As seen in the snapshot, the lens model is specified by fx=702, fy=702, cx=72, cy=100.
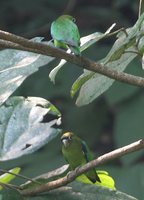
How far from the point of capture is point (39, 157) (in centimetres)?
326

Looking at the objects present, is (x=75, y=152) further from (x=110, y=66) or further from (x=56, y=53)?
(x=56, y=53)

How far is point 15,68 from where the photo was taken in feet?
4.56

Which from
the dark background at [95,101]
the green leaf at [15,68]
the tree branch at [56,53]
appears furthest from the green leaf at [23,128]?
the dark background at [95,101]

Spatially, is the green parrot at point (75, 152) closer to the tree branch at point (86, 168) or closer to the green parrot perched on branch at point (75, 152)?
the green parrot perched on branch at point (75, 152)

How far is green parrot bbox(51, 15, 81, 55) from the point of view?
1.32 metres

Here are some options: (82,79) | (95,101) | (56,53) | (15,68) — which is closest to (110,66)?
(82,79)

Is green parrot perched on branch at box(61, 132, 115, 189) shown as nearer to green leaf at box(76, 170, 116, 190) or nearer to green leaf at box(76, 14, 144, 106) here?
green leaf at box(76, 170, 116, 190)

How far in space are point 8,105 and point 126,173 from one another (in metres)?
1.44

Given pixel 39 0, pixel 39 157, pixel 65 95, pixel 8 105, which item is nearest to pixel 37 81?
pixel 65 95

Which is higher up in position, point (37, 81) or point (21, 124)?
point (21, 124)

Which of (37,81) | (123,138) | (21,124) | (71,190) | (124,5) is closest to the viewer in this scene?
(71,190)

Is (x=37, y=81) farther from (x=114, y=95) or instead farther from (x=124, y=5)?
(x=124, y=5)

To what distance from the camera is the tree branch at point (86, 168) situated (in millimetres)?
1142

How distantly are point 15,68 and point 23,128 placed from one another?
7.1 inches
